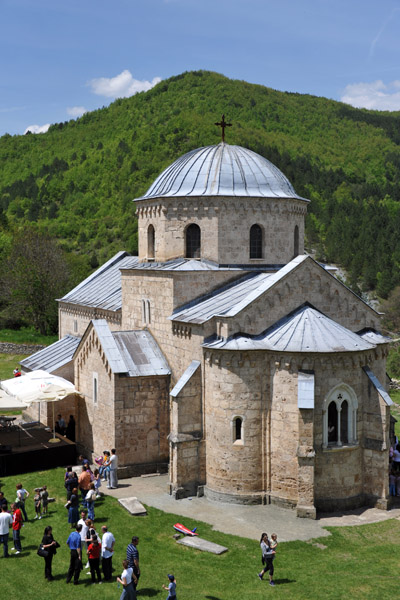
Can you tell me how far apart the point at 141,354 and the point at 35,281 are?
37.1m

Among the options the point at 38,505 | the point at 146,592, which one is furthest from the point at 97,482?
the point at 146,592

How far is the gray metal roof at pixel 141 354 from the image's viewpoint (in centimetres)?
2394

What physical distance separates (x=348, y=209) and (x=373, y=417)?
71.2 meters

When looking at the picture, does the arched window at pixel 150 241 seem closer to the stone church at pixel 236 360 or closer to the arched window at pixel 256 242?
the stone church at pixel 236 360

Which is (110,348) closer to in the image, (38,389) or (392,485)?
(38,389)

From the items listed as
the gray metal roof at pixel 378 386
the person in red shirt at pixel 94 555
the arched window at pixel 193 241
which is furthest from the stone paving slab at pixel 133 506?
the arched window at pixel 193 241

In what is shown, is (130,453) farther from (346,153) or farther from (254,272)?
(346,153)

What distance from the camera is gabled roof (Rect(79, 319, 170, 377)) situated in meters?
23.6

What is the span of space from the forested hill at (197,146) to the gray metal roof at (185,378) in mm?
50982

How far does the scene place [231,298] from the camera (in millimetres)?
23125

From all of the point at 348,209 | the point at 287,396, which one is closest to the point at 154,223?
the point at 287,396

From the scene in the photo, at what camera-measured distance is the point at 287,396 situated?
2025 cm

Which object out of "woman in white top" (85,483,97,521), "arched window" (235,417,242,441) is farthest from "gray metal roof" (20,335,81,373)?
"arched window" (235,417,242,441)

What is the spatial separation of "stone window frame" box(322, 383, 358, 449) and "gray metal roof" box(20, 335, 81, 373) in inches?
595
